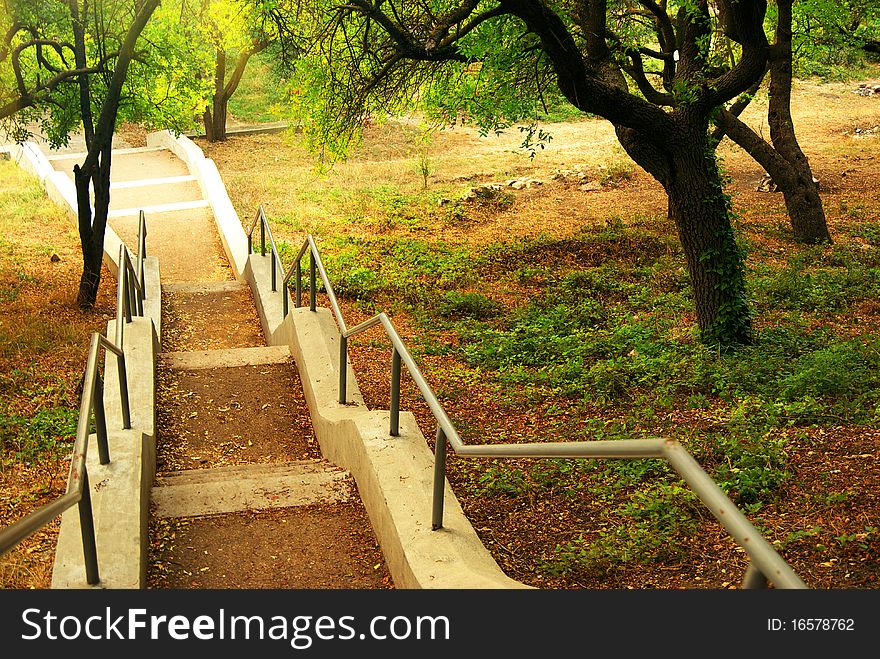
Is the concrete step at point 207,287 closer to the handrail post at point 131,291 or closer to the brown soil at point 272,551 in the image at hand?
the handrail post at point 131,291

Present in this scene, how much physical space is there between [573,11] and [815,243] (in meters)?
6.74

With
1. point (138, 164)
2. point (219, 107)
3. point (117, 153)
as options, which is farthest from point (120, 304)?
point (219, 107)

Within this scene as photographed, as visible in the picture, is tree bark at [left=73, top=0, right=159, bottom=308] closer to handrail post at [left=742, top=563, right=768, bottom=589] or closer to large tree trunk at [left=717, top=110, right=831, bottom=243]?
large tree trunk at [left=717, top=110, right=831, bottom=243]

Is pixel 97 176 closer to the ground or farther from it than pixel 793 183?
farther from it

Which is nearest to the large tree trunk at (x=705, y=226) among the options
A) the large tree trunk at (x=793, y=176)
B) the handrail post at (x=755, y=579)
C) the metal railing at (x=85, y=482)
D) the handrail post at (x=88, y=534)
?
the large tree trunk at (x=793, y=176)

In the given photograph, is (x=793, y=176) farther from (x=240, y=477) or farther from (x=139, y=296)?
(x=240, y=477)

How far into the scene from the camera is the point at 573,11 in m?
9.36

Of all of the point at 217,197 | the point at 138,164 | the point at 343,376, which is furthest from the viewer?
the point at 138,164

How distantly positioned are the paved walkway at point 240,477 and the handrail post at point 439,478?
1.97 ft

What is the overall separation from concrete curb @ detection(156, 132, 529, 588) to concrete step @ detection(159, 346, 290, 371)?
173mm

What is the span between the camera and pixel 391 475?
198 inches

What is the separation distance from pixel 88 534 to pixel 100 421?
3.43 feet

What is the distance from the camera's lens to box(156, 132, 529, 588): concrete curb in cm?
412
